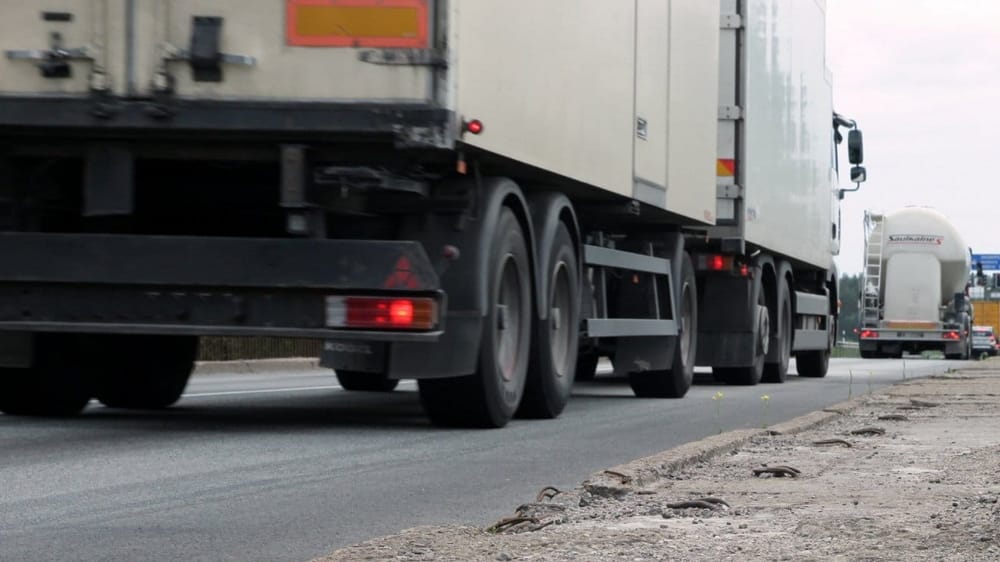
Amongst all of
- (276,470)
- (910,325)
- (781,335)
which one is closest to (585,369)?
(781,335)

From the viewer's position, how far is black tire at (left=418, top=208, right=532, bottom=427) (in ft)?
36.0

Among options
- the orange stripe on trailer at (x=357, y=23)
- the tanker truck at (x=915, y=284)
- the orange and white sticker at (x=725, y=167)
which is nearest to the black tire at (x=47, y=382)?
the orange stripe on trailer at (x=357, y=23)

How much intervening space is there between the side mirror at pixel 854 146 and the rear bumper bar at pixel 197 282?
Answer: 49.9ft

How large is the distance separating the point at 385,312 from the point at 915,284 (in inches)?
1487

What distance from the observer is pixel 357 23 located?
977 centimetres

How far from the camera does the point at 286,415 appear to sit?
43.0 feet

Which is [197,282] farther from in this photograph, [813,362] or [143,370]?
[813,362]

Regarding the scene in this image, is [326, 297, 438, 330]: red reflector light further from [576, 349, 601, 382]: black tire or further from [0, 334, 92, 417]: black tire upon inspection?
[576, 349, 601, 382]: black tire

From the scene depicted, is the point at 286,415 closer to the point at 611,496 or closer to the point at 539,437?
the point at 539,437

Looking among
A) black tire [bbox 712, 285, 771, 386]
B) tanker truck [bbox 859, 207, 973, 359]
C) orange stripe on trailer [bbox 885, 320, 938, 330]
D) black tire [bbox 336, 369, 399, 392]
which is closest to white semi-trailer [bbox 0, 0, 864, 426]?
black tire [bbox 336, 369, 399, 392]

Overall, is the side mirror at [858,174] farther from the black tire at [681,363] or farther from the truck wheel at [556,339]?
the truck wheel at [556,339]

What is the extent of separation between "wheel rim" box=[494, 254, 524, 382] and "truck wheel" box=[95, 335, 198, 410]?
8.95 feet

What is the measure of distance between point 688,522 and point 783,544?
2.08 ft

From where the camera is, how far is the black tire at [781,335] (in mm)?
21484
